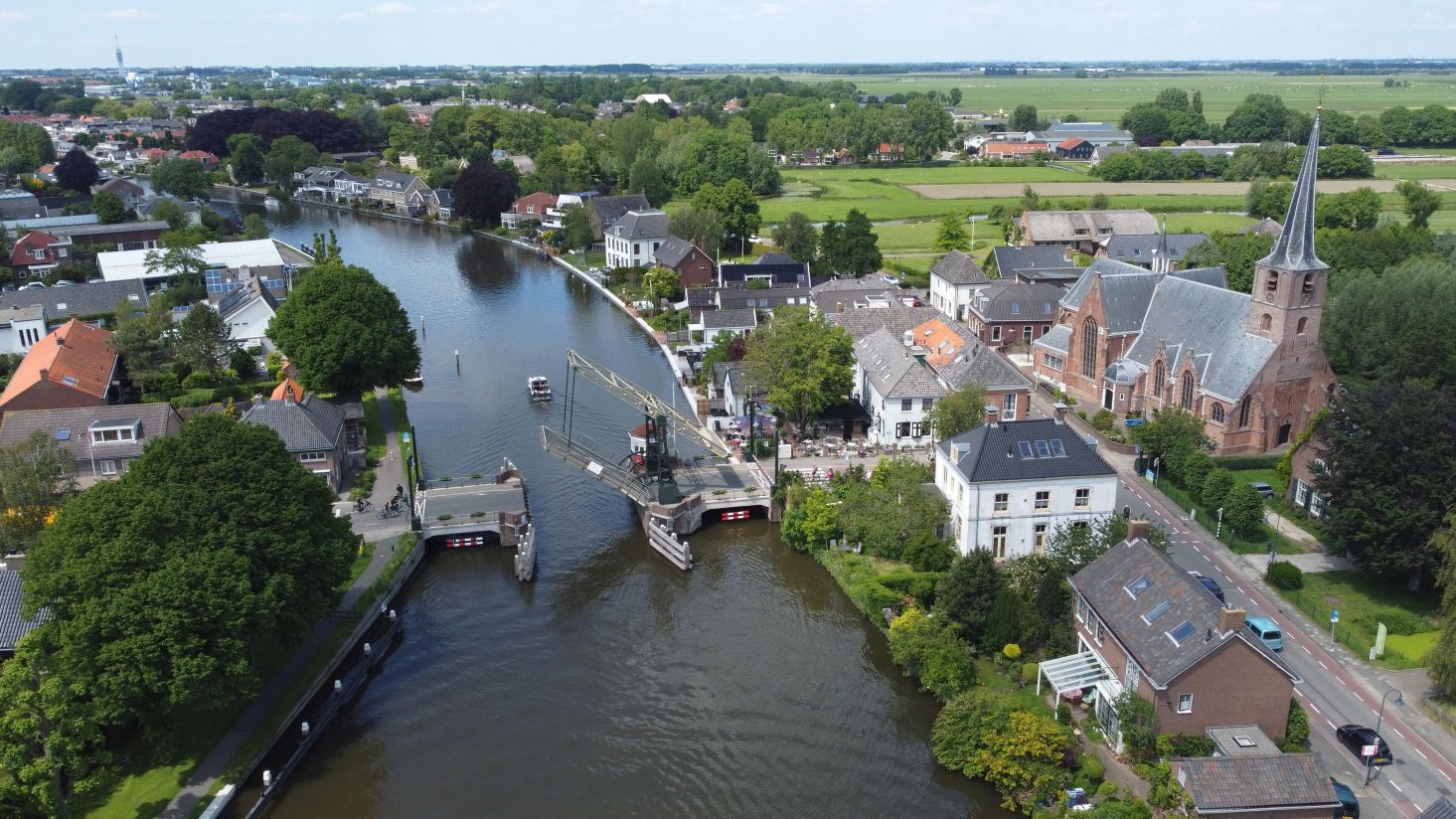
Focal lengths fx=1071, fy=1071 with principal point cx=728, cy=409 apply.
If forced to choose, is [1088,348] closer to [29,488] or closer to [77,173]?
[29,488]

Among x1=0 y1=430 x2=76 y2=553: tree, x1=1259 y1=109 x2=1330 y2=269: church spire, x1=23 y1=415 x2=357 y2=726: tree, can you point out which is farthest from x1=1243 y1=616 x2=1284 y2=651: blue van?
x1=0 y1=430 x2=76 y2=553: tree

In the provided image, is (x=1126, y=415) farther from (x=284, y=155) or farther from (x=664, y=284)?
(x=284, y=155)

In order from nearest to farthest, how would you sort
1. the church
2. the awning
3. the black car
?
the black car < the awning < the church

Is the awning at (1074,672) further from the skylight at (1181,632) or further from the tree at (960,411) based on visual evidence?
the tree at (960,411)

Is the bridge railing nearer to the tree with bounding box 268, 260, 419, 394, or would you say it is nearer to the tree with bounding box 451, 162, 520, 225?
the tree with bounding box 268, 260, 419, 394

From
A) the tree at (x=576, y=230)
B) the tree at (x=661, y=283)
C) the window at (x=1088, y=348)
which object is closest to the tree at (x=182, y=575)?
the window at (x=1088, y=348)

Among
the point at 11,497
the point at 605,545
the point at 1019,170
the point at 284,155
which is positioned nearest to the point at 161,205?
the point at 284,155
